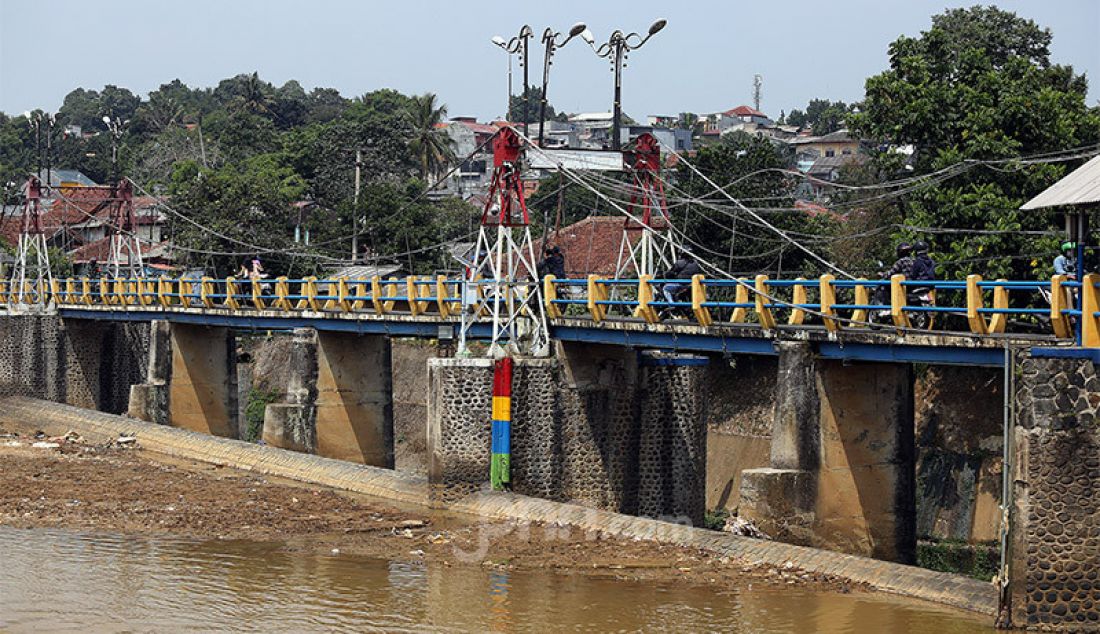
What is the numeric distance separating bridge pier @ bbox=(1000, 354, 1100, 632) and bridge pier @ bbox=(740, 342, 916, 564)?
6.04m

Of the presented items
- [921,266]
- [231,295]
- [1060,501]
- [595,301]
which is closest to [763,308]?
[921,266]

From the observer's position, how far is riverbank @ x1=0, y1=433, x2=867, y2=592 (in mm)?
23609

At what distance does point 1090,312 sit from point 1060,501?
229 centimetres

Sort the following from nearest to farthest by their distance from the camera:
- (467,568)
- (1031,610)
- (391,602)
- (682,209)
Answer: (1031,610)
(391,602)
(467,568)
(682,209)

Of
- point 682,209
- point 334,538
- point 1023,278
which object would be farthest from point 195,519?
point 682,209

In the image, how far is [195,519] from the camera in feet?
92.9

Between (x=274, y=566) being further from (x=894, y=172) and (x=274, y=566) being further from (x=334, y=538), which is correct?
(x=894, y=172)

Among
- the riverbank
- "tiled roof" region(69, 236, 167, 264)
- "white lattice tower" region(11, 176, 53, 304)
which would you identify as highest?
"tiled roof" region(69, 236, 167, 264)

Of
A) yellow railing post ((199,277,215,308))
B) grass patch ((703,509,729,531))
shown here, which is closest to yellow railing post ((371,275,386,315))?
grass patch ((703,509,729,531))

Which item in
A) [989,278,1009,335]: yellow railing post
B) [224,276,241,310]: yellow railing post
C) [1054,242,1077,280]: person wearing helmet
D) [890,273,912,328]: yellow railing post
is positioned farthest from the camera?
[224,276,241,310]: yellow railing post

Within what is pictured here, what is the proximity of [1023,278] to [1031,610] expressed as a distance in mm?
16983

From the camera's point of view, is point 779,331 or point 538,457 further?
point 538,457

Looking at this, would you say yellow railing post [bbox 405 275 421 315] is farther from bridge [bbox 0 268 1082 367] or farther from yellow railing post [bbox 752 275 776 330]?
yellow railing post [bbox 752 275 776 330]

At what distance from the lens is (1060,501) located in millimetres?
18312
